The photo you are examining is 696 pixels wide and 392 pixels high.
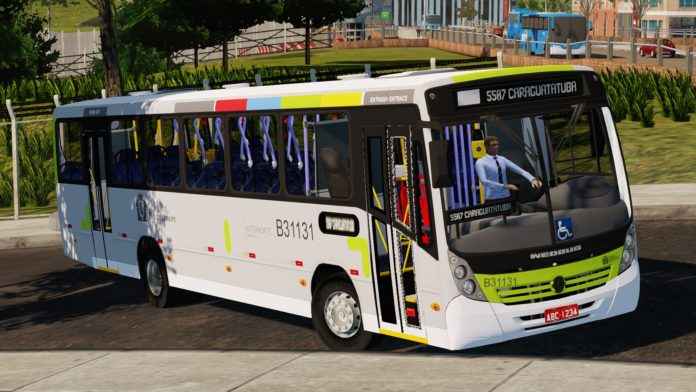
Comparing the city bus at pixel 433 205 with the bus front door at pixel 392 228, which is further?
the bus front door at pixel 392 228

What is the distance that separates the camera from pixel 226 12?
2367 inches

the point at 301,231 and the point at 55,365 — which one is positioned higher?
the point at 301,231

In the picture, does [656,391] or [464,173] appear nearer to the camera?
[656,391]

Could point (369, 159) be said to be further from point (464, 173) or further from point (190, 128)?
point (190, 128)

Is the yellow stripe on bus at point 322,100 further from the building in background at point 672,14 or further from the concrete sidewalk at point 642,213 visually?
the building in background at point 672,14

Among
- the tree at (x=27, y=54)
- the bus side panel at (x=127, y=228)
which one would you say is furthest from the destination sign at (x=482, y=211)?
the tree at (x=27, y=54)

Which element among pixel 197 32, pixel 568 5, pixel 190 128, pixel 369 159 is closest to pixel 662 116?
pixel 190 128

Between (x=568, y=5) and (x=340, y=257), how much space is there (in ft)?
497

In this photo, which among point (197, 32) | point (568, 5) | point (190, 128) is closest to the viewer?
point (190, 128)

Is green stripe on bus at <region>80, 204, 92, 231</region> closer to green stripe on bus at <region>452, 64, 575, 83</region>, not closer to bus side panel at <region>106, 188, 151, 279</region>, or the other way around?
bus side panel at <region>106, 188, 151, 279</region>

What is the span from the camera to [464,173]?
1099 centimetres

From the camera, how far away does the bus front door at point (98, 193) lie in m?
17.3

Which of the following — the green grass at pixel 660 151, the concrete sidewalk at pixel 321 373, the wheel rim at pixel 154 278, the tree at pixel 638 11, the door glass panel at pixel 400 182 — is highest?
the door glass panel at pixel 400 182

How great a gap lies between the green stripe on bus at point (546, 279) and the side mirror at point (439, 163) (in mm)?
851
